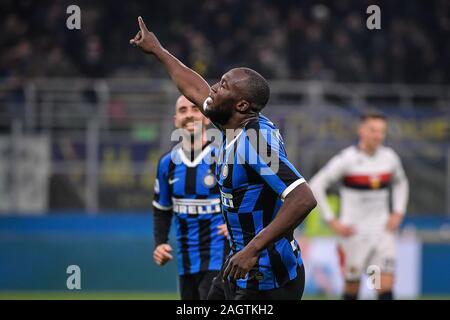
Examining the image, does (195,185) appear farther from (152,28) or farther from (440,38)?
(440,38)

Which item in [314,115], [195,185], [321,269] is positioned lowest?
[321,269]

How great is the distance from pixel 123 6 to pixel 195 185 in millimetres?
10326

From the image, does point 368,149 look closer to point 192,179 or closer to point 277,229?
point 192,179

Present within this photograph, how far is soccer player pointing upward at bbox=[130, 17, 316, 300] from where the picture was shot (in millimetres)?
4742

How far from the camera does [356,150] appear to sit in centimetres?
1023

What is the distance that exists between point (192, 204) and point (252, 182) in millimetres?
1967

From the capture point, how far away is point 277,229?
4.57m

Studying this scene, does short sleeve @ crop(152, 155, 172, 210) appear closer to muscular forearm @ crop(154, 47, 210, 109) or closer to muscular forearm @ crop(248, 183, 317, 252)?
muscular forearm @ crop(154, 47, 210, 109)

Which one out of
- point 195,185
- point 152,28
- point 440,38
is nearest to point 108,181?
point 152,28

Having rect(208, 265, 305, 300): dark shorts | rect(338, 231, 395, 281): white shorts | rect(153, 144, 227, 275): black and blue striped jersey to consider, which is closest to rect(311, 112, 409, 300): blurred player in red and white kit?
rect(338, 231, 395, 281): white shorts

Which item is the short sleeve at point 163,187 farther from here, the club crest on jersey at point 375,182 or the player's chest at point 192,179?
the club crest on jersey at point 375,182

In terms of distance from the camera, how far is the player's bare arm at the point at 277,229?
4.57 m

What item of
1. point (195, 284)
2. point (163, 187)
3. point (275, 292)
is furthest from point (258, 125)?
point (195, 284)

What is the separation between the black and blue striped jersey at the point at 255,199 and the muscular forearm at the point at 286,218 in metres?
0.21
